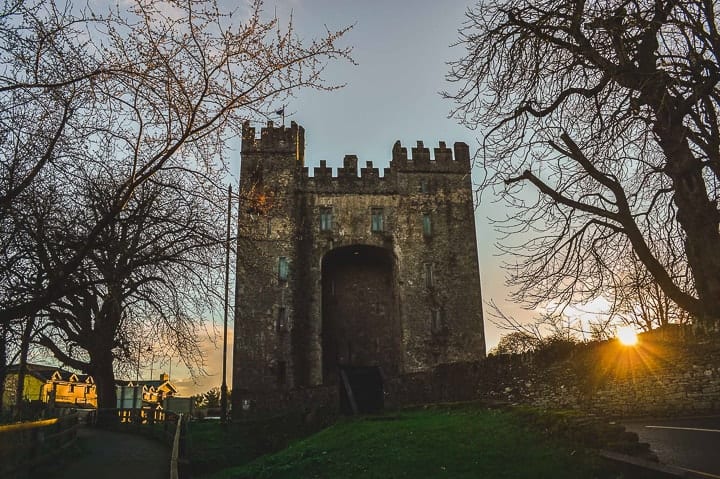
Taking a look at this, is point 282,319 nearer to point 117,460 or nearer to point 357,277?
point 357,277

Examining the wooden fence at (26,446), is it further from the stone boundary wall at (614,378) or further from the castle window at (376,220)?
the castle window at (376,220)

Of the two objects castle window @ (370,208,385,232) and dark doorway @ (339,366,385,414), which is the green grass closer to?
dark doorway @ (339,366,385,414)

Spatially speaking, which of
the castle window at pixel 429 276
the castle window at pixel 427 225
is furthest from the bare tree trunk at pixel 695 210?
the castle window at pixel 427 225

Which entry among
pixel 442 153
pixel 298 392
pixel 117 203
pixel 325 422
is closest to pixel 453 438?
pixel 117 203

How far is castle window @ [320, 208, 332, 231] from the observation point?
113ft

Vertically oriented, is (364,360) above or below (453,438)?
above

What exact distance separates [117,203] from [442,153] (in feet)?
104

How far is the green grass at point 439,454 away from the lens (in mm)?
9164

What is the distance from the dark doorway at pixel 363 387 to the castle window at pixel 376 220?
837 cm

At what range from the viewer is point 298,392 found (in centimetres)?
2792

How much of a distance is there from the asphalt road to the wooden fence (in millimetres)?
9265

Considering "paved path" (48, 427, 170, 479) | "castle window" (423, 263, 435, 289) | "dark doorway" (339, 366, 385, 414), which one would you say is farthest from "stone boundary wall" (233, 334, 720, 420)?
"castle window" (423, 263, 435, 289)

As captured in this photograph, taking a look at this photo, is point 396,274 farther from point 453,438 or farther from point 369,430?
point 453,438

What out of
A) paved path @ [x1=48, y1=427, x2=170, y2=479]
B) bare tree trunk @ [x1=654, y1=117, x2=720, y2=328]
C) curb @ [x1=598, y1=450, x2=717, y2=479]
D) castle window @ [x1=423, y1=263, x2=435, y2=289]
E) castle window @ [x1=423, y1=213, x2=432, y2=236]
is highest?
castle window @ [x1=423, y1=213, x2=432, y2=236]
